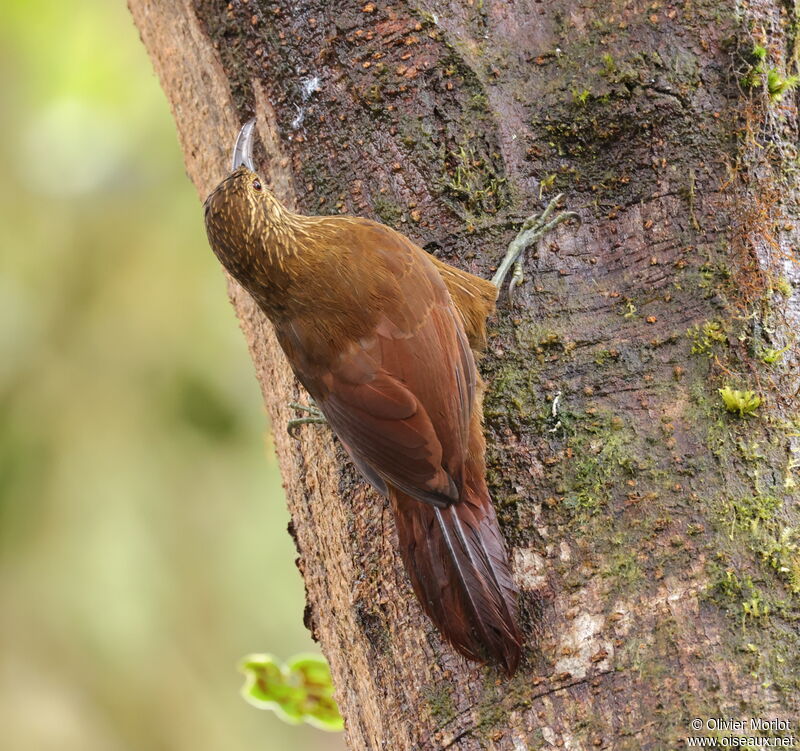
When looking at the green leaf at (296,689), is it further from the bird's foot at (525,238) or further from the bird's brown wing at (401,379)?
the bird's foot at (525,238)

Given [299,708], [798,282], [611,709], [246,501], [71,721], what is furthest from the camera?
[246,501]

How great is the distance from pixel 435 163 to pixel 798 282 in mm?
876

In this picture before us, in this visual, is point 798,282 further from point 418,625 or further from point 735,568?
point 418,625

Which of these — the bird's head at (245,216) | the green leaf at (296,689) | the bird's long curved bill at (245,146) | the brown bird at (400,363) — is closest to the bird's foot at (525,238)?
the brown bird at (400,363)

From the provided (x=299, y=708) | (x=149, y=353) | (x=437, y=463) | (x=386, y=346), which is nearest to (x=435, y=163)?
(x=386, y=346)

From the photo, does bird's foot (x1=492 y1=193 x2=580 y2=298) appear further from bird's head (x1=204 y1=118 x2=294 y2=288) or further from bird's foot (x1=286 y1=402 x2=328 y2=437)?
bird's head (x1=204 y1=118 x2=294 y2=288)

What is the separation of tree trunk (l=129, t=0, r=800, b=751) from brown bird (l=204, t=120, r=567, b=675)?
0.06 meters

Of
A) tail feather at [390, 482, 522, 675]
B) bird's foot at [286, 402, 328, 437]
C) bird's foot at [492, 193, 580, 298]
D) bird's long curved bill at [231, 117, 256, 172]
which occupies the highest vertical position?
bird's long curved bill at [231, 117, 256, 172]

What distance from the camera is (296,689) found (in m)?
2.78

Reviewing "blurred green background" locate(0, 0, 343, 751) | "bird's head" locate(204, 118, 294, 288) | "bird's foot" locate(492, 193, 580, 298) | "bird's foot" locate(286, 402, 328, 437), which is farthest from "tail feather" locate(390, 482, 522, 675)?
"blurred green background" locate(0, 0, 343, 751)

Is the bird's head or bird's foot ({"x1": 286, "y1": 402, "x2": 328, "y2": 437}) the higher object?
the bird's head

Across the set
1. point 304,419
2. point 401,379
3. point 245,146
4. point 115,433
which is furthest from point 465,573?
point 115,433

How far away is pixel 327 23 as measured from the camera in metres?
2.38

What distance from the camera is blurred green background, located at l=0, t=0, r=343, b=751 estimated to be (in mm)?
5047
